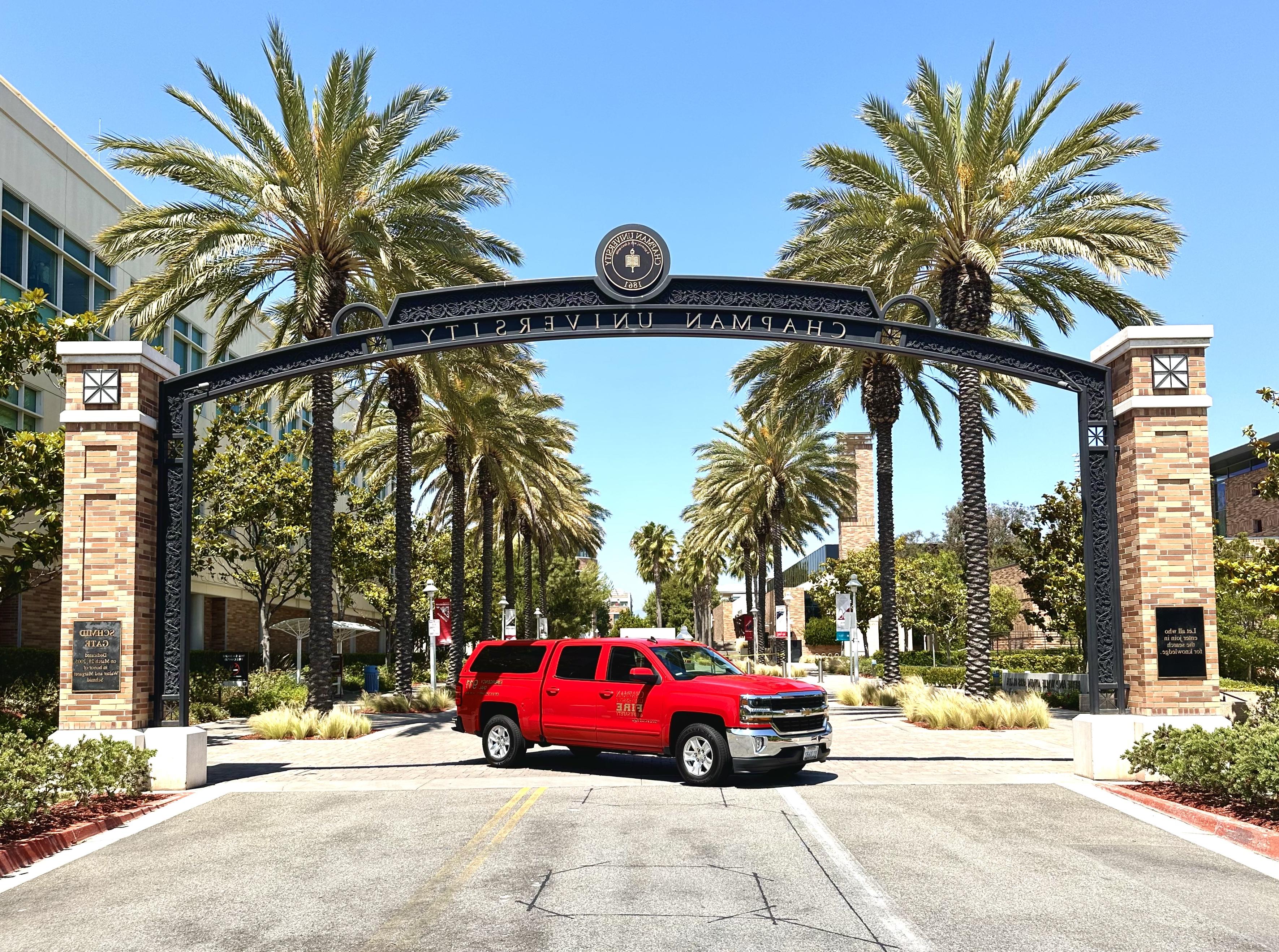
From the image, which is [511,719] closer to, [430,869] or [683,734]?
[683,734]

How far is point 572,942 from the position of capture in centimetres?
725

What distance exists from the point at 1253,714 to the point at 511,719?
37.1ft

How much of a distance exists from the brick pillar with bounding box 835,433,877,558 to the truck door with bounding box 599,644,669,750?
54.8 m

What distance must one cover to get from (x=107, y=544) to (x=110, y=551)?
10cm

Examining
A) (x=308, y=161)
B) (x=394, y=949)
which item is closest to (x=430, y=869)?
(x=394, y=949)

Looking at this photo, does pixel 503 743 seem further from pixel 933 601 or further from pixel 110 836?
pixel 933 601

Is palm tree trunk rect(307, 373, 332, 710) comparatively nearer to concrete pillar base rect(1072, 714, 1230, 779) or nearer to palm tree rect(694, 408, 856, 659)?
concrete pillar base rect(1072, 714, 1230, 779)

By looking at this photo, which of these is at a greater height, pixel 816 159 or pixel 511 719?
pixel 816 159

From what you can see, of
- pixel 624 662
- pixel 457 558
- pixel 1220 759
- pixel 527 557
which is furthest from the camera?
pixel 527 557

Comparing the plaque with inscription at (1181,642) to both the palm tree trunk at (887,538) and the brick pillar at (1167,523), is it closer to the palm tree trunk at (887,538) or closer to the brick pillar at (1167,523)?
the brick pillar at (1167,523)

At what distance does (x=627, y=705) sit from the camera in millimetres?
15664

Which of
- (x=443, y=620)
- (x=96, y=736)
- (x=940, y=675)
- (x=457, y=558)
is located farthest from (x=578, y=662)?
(x=940, y=675)

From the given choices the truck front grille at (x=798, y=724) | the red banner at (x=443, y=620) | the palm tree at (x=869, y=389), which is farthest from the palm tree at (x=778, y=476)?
the truck front grille at (x=798, y=724)

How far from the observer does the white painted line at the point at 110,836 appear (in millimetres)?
9797
